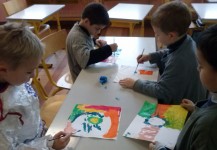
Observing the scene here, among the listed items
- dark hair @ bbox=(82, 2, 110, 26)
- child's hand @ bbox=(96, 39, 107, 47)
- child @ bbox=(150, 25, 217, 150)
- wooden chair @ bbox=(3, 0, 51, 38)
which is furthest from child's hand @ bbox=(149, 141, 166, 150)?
wooden chair @ bbox=(3, 0, 51, 38)

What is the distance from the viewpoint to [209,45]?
2.43 ft

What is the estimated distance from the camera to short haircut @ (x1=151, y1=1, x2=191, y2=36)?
1.42 metres

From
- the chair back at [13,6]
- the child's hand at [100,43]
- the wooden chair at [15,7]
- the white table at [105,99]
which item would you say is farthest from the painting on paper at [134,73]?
the chair back at [13,6]

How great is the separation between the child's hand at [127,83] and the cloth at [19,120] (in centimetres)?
53

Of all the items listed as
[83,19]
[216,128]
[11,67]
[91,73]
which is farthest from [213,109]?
[83,19]

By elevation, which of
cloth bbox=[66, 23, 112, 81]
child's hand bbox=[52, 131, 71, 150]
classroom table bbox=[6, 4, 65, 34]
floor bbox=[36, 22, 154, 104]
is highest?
cloth bbox=[66, 23, 112, 81]

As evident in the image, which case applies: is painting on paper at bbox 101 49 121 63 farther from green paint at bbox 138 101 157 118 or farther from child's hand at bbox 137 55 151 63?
green paint at bbox 138 101 157 118

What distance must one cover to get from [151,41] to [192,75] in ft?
2.61

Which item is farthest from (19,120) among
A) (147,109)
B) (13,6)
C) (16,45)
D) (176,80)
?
(13,6)

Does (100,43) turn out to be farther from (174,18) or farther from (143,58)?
(174,18)

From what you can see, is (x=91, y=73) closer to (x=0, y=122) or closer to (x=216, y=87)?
(x=0, y=122)

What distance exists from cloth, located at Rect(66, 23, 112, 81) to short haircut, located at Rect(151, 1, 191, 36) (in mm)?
463

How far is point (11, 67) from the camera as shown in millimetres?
857

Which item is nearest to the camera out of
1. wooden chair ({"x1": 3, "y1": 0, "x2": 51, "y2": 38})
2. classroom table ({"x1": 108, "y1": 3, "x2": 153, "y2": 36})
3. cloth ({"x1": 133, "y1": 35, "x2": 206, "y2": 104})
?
cloth ({"x1": 133, "y1": 35, "x2": 206, "y2": 104})
